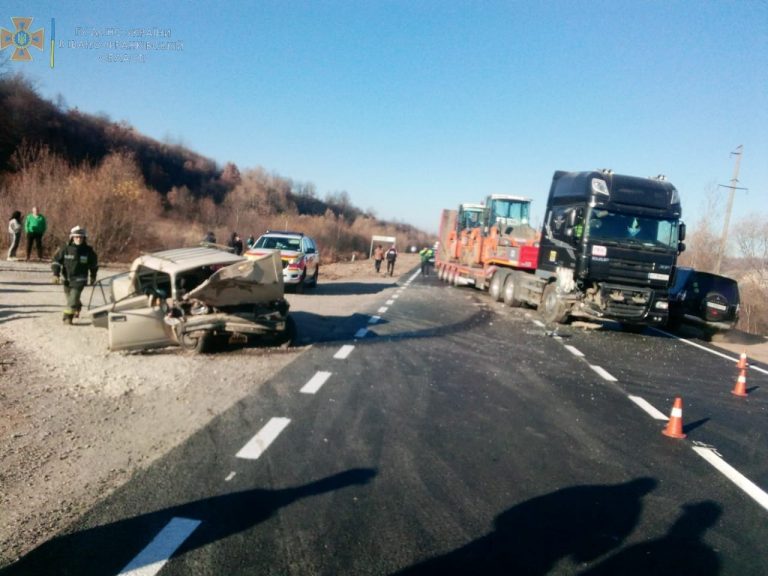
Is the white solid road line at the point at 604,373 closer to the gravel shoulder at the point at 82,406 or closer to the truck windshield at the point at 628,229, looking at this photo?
the gravel shoulder at the point at 82,406

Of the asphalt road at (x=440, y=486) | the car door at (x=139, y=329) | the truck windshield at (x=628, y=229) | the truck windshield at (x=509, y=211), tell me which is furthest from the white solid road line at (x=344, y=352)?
the truck windshield at (x=509, y=211)

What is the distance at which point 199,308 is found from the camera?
9078 mm

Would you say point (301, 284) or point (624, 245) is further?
point (301, 284)

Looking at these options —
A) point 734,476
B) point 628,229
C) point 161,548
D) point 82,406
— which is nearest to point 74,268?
point 82,406

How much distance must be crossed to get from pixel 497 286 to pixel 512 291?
1690 mm

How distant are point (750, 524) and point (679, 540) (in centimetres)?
76

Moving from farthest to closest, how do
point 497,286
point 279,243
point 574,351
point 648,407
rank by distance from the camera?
point 497,286 → point 279,243 → point 574,351 → point 648,407

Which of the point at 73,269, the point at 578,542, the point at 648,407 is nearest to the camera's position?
the point at 578,542

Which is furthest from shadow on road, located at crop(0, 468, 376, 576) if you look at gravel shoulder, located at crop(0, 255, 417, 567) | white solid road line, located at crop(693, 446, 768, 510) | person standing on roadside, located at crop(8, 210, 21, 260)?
person standing on roadside, located at crop(8, 210, 21, 260)

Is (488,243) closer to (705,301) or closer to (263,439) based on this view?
(705,301)

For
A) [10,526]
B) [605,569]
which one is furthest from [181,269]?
[605,569]

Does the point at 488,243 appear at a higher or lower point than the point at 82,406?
higher

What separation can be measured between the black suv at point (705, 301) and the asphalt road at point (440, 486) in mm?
8885

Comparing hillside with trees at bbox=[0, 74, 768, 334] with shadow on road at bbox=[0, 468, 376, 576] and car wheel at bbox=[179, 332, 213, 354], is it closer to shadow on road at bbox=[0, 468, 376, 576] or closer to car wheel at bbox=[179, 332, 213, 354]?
car wheel at bbox=[179, 332, 213, 354]
